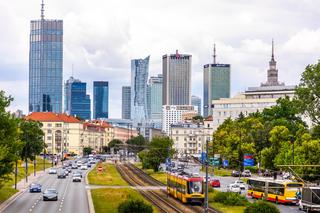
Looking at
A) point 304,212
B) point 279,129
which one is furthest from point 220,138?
point 304,212

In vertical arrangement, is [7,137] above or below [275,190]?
above

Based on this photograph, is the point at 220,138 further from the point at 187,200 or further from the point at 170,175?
the point at 187,200

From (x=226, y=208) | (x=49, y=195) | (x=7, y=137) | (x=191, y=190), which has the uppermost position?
(x=7, y=137)

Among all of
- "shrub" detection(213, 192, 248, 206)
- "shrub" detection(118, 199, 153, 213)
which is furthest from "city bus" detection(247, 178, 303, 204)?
"shrub" detection(118, 199, 153, 213)

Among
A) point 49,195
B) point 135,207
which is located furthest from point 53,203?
point 135,207

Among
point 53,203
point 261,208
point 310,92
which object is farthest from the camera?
point 310,92

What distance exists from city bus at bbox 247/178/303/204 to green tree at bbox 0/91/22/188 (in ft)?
92.7

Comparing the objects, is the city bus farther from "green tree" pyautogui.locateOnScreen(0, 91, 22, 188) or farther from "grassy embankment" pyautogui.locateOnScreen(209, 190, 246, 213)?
"green tree" pyautogui.locateOnScreen(0, 91, 22, 188)

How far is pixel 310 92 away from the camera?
99.9m

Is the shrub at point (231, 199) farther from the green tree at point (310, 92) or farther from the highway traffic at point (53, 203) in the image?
the green tree at point (310, 92)

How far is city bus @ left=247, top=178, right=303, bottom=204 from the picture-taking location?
78.4 m

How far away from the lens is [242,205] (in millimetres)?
74625

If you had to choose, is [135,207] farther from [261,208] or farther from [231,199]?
[231,199]

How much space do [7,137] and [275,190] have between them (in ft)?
98.0
